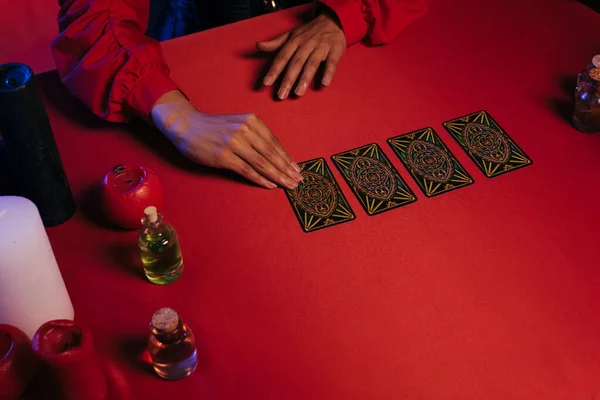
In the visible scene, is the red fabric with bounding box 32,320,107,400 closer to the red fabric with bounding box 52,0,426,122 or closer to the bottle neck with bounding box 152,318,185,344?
the bottle neck with bounding box 152,318,185,344

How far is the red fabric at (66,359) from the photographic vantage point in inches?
30.5

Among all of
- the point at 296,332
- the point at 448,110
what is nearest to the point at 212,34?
the point at 448,110

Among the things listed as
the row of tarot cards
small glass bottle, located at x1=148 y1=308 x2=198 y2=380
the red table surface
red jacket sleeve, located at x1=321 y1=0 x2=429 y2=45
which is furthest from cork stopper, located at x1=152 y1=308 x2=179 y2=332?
red jacket sleeve, located at x1=321 y1=0 x2=429 y2=45

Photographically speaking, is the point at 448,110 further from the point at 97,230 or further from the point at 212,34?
the point at 97,230

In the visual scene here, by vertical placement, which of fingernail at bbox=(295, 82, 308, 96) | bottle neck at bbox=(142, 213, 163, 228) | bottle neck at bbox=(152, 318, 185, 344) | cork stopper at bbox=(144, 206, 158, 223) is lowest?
bottle neck at bbox=(152, 318, 185, 344)

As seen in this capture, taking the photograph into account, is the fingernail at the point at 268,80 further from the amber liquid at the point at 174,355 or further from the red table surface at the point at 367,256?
the amber liquid at the point at 174,355

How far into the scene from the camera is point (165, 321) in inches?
33.0

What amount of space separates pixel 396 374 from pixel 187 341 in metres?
0.33

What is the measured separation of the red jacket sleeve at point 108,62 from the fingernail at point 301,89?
28cm

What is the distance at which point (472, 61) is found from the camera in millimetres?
1468

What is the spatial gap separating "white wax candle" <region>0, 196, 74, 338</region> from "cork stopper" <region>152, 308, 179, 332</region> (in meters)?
0.18

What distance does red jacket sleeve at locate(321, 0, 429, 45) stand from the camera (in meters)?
1.48

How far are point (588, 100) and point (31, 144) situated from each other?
3.60 feet

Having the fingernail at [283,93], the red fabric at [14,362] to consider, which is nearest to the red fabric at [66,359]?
the red fabric at [14,362]
